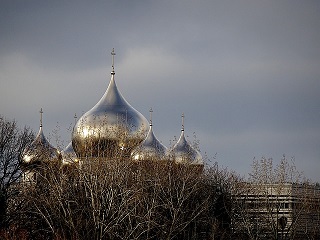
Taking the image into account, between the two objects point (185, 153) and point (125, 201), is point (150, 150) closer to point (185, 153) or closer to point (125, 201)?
point (185, 153)

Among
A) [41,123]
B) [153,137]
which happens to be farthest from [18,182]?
[41,123]

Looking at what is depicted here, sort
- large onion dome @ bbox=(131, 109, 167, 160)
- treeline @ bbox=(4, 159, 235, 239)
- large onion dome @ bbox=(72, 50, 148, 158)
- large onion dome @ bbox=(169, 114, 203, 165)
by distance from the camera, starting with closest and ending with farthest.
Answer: treeline @ bbox=(4, 159, 235, 239)
large onion dome @ bbox=(72, 50, 148, 158)
large onion dome @ bbox=(131, 109, 167, 160)
large onion dome @ bbox=(169, 114, 203, 165)

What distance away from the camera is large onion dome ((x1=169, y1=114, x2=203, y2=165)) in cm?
4158

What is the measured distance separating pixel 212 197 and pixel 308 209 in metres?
5.20

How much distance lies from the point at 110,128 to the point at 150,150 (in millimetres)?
5614

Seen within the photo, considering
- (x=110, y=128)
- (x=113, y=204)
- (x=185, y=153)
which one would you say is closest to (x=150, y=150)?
(x=185, y=153)

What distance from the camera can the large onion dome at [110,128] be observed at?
34.7 m

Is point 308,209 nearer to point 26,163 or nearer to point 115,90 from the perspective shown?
point 115,90

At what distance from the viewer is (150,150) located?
40219 mm

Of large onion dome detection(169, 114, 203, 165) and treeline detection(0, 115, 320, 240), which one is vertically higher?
large onion dome detection(169, 114, 203, 165)

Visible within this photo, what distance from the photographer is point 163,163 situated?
37.8 metres

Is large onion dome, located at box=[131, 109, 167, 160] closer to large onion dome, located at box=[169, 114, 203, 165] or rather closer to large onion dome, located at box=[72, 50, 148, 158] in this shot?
large onion dome, located at box=[169, 114, 203, 165]

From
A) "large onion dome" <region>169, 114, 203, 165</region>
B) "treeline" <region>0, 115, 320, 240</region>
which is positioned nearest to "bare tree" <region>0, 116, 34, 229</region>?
"treeline" <region>0, 115, 320, 240</region>

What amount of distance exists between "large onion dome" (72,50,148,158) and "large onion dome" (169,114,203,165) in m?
5.28
